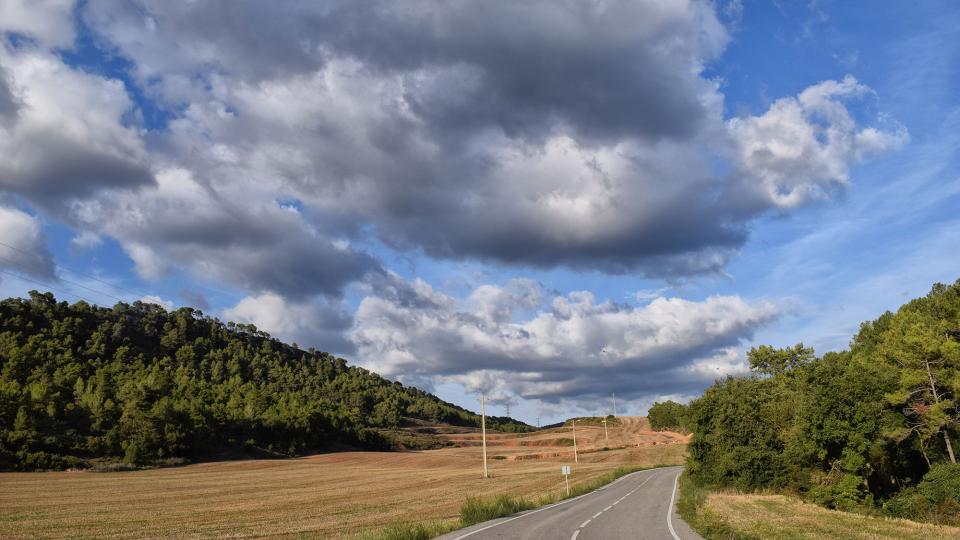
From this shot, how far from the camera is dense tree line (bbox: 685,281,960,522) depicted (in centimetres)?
4622

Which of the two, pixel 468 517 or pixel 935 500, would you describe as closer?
pixel 468 517

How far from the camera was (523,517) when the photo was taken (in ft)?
105

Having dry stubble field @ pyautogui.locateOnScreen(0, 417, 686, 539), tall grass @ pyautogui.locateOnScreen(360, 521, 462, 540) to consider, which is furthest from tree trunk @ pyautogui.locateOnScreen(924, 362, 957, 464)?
tall grass @ pyautogui.locateOnScreen(360, 521, 462, 540)

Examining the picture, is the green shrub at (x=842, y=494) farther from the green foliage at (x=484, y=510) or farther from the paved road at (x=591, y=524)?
the green foliage at (x=484, y=510)

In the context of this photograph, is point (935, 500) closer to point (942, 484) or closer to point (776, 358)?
point (942, 484)

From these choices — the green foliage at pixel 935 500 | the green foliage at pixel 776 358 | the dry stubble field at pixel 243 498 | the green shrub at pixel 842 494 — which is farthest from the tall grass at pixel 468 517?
the green foliage at pixel 776 358

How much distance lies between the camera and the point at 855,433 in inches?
1817

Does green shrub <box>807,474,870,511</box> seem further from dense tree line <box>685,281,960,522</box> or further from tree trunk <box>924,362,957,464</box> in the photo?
tree trunk <box>924,362,957,464</box>

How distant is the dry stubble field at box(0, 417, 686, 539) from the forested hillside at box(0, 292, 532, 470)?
35.7 ft

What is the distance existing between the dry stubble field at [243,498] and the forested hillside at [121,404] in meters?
10.9

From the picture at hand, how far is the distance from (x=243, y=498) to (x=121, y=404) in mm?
72125

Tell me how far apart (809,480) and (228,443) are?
334ft

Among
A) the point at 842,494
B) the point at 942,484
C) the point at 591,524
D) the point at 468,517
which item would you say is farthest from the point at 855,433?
the point at 468,517

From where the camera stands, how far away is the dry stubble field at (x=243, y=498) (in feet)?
114
